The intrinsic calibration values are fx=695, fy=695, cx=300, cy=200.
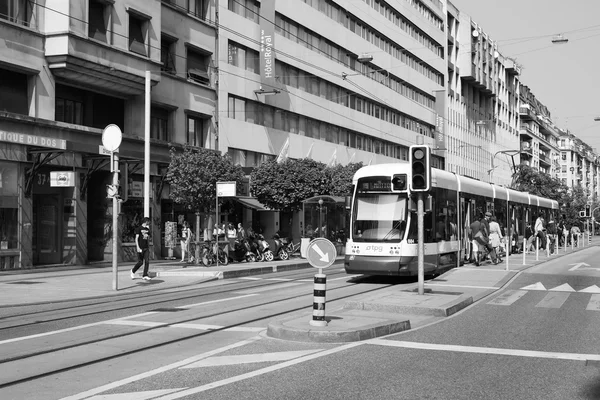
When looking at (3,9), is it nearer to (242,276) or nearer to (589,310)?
(242,276)

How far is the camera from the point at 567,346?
9250mm

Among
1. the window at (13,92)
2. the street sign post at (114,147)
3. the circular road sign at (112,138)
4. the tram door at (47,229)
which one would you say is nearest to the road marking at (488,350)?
the street sign post at (114,147)

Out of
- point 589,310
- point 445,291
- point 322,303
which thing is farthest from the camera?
point 445,291

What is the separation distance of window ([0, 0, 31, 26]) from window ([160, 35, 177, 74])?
8.77 metres

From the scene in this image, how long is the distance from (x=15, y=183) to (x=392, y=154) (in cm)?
4375

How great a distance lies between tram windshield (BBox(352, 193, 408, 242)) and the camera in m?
17.9

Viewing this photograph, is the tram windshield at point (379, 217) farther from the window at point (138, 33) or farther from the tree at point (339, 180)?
the tree at point (339, 180)

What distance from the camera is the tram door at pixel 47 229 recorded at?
25500 mm

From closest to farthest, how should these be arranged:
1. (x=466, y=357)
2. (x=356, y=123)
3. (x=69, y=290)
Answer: (x=466, y=357) < (x=69, y=290) < (x=356, y=123)

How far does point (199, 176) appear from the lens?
27.3 meters

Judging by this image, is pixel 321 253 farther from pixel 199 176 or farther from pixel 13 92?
pixel 13 92

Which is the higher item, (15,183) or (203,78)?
(203,78)

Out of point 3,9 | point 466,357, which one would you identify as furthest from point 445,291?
point 3,9

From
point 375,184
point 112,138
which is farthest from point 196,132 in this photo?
point 375,184
